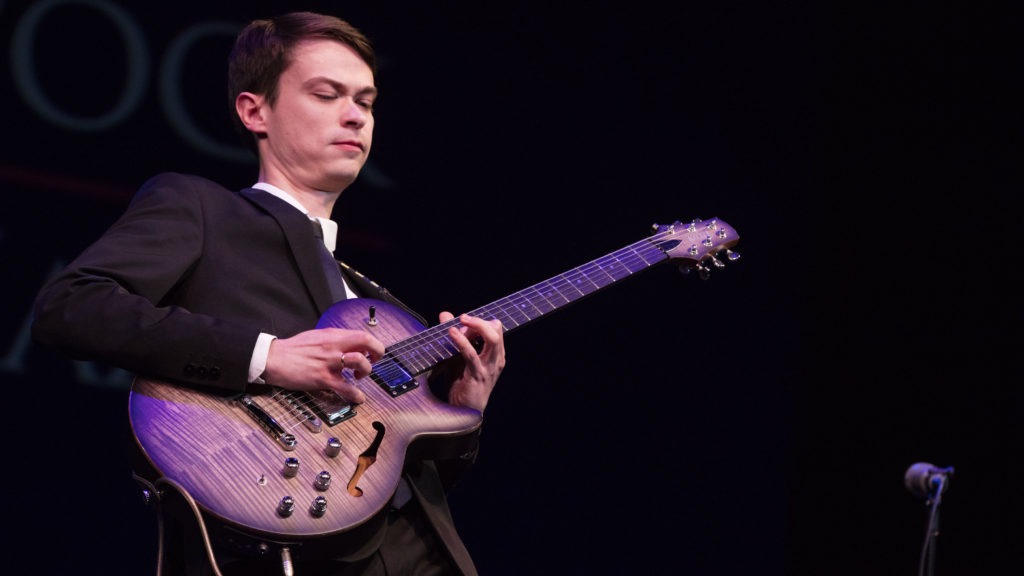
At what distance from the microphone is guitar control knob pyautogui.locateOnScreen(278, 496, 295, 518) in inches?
96.5

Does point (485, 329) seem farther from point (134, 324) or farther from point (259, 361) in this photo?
point (134, 324)

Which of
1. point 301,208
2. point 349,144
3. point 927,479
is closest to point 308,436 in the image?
point 301,208

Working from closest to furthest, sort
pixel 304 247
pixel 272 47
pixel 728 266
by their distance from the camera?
pixel 304 247 → pixel 272 47 → pixel 728 266

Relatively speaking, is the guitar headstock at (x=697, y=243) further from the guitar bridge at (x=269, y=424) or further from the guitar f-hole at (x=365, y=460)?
the guitar bridge at (x=269, y=424)

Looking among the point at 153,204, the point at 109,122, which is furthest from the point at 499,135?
the point at 153,204

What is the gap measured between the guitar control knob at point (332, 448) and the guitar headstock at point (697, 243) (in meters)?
1.30

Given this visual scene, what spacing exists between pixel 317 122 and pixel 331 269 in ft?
1.32

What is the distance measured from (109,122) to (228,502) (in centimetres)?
204

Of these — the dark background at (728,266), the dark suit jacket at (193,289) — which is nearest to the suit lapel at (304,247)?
the dark suit jacket at (193,289)

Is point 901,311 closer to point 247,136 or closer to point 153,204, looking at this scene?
point 247,136

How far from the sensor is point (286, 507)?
177cm

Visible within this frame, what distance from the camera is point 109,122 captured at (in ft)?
11.0

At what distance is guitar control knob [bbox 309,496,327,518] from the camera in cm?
180

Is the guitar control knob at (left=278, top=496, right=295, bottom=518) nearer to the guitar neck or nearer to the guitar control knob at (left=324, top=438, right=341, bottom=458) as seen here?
the guitar control knob at (left=324, top=438, right=341, bottom=458)
